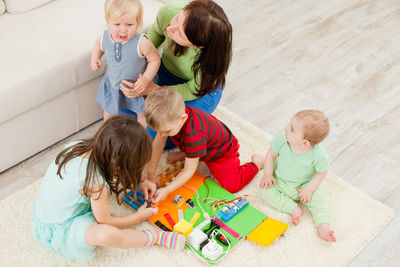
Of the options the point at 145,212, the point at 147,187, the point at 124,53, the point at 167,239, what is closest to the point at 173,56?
the point at 124,53

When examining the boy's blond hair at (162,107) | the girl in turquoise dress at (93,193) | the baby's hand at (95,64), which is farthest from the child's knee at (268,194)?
the baby's hand at (95,64)

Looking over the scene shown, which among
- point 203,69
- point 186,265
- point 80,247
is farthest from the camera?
point 203,69

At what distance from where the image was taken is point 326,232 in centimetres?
181

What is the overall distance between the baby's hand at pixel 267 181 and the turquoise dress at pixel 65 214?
0.74m

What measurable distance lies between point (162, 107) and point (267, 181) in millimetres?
625

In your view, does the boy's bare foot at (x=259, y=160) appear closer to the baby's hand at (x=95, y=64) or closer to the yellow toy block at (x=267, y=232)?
the yellow toy block at (x=267, y=232)

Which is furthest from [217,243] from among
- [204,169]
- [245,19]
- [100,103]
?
[245,19]

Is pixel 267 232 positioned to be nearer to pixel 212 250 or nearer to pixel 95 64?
pixel 212 250

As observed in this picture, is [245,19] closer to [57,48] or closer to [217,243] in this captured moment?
[57,48]

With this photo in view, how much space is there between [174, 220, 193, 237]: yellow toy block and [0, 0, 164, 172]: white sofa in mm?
778

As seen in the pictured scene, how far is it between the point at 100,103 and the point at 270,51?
1312 millimetres

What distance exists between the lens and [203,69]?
1.86 m

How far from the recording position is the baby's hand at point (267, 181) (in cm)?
193

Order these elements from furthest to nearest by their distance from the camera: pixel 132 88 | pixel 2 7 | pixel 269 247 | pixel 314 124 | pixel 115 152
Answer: pixel 2 7, pixel 132 88, pixel 269 247, pixel 314 124, pixel 115 152
